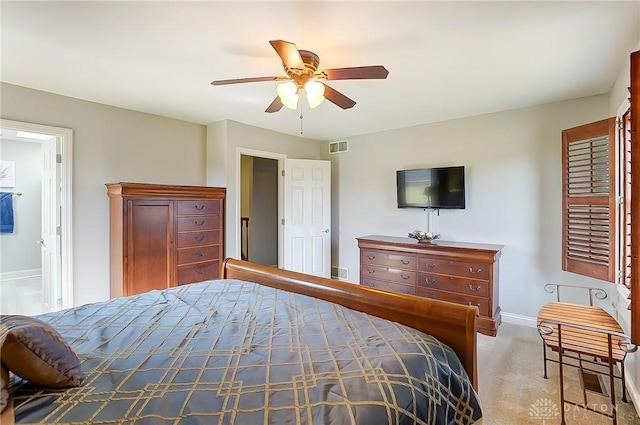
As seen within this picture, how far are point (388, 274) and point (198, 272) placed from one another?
2.34 meters

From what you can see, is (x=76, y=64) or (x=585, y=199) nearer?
(x=76, y=64)

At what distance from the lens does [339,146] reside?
206 inches

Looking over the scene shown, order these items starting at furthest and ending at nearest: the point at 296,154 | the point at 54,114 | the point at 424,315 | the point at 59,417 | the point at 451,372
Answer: the point at 296,154 < the point at 54,114 < the point at 424,315 < the point at 451,372 < the point at 59,417

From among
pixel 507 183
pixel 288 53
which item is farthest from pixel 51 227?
pixel 507 183

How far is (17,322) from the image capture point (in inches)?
41.3

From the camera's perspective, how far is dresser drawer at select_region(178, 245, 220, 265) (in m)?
3.57

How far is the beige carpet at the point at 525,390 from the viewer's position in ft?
6.52

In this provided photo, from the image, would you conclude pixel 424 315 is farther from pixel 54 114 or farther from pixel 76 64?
pixel 54 114

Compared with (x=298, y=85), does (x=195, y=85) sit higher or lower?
higher

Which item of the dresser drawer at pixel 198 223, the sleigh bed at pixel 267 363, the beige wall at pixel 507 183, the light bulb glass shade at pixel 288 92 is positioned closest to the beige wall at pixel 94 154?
the dresser drawer at pixel 198 223

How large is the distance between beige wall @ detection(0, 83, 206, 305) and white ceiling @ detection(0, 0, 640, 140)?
18 centimetres

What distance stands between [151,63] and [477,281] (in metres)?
3.67

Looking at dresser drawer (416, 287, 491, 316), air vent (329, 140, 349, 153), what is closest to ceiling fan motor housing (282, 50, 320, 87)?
dresser drawer (416, 287, 491, 316)

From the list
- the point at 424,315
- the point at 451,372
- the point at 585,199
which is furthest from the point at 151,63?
the point at 585,199
